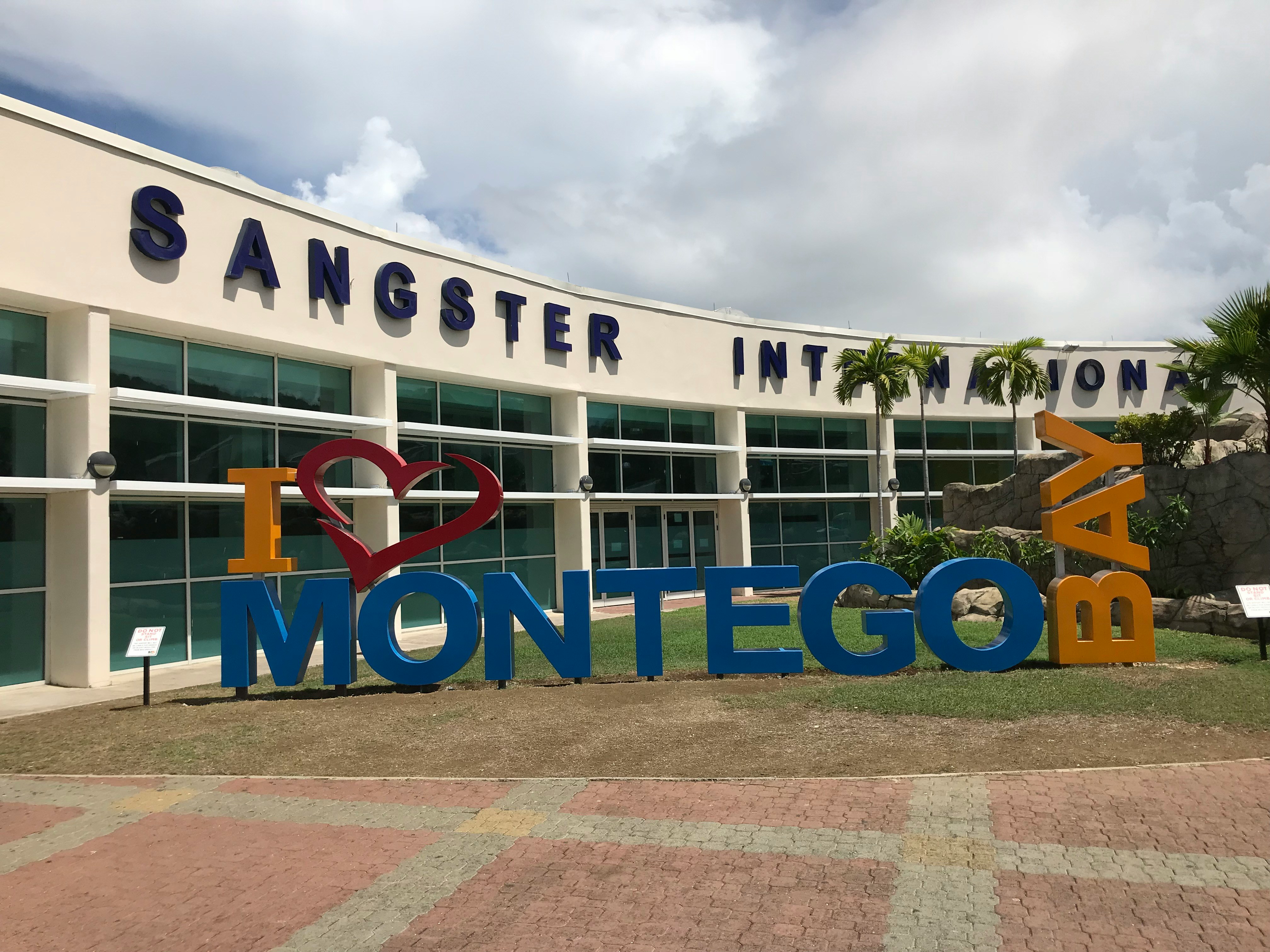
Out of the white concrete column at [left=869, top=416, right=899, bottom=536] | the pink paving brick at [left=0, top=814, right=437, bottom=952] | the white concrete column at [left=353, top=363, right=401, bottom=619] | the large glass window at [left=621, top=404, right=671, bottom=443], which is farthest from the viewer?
the white concrete column at [left=869, top=416, right=899, bottom=536]

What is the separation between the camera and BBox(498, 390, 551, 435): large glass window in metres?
25.5

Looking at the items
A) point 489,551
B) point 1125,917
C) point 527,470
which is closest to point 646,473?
point 527,470

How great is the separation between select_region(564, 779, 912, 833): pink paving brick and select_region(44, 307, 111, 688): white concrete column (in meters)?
11.3

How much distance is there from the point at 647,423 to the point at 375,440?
9.59 metres

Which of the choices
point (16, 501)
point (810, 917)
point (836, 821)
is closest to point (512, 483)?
point (16, 501)

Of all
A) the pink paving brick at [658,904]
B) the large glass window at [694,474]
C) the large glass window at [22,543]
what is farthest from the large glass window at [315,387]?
the pink paving brick at [658,904]

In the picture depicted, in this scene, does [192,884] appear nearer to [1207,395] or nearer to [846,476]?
[1207,395]

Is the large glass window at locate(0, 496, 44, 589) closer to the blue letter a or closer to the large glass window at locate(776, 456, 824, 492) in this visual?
the blue letter a

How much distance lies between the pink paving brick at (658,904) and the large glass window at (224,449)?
45.5 feet

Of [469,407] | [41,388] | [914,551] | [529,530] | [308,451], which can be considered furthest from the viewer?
[529,530]

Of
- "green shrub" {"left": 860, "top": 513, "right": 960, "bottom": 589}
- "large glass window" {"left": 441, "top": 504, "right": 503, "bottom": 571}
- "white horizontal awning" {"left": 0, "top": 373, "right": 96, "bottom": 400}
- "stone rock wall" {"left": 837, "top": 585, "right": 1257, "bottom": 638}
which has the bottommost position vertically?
"stone rock wall" {"left": 837, "top": 585, "right": 1257, "bottom": 638}

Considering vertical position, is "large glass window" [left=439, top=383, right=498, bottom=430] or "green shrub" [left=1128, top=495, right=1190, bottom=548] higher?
"large glass window" [left=439, top=383, right=498, bottom=430]

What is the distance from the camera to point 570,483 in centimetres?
2673

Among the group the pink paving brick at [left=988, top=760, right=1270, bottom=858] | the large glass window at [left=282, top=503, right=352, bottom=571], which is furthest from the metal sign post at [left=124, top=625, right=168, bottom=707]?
the pink paving brick at [left=988, top=760, right=1270, bottom=858]
